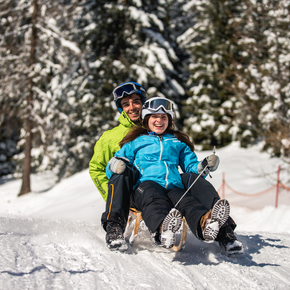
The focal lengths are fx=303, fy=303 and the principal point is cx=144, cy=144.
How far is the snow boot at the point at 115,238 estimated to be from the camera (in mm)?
2621

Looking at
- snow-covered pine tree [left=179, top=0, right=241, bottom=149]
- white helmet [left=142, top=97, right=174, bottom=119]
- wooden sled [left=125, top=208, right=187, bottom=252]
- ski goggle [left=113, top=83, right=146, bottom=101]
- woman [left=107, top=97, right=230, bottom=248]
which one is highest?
white helmet [left=142, top=97, right=174, bottom=119]

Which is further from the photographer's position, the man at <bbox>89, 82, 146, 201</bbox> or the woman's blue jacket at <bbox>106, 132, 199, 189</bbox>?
the man at <bbox>89, 82, 146, 201</bbox>

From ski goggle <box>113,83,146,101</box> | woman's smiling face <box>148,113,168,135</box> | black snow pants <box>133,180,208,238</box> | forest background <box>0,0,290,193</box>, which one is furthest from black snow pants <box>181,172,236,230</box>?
forest background <box>0,0,290,193</box>

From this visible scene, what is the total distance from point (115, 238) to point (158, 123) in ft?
4.37

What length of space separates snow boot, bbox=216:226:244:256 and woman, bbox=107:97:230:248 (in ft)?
1.30

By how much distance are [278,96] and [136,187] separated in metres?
11.5

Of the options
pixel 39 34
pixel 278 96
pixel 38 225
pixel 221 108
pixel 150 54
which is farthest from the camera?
pixel 221 108

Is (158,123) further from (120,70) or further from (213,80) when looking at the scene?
(213,80)

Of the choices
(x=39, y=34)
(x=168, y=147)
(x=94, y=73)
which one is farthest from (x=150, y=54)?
(x=168, y=147)

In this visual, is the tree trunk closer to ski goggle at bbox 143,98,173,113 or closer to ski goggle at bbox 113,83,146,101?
ski goggle at bbox 113,83,146,101

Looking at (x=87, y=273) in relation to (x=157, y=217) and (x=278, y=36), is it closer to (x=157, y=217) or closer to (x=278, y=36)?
(x=157, y=217)

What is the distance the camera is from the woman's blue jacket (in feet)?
10.1

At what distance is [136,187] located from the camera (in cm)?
304

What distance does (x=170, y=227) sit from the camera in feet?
7.79
